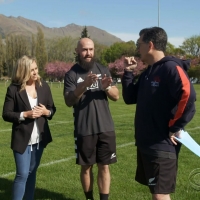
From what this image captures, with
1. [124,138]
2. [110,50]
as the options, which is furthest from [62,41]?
[124,138]

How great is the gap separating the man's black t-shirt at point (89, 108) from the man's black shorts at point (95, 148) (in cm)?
8

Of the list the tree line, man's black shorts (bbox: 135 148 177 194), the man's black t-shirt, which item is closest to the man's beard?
the man's black t-shirt

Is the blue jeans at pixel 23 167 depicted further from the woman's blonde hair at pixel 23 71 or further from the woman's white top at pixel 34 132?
the woman's blonde hair at pixel 23 71

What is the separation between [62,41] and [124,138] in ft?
387

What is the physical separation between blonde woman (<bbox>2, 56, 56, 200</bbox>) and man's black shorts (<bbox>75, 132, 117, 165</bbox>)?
513 mm

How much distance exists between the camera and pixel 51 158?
322 inches

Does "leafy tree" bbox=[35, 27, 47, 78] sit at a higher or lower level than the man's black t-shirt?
higher

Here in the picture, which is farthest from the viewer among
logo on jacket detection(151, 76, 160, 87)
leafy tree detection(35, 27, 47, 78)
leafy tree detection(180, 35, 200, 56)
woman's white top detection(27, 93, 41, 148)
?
leafy tree detection(35, 27, 47, 78)

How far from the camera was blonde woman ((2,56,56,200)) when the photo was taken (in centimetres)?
464

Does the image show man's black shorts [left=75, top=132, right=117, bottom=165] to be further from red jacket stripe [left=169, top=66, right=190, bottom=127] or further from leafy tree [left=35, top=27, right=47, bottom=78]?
leafy tree [left=35, top=27, right=47, bottom=78]

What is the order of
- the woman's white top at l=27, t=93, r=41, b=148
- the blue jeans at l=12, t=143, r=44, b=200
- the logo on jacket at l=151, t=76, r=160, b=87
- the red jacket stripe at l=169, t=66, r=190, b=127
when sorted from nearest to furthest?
the red jacket stripe at l=169, t=66, r=190, b=127
the logo on jacket at l=151, t=76, r=160, b=87
the blue jeans at l=12, t=143, r=44, b=200
the woman's white top at l=27, t=93, r=41, b=148

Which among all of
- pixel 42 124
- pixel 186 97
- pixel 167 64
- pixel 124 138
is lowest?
pixel 124 138

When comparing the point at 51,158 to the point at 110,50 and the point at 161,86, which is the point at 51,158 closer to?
the point at 161,86

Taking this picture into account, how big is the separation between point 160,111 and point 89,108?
1500 mm
